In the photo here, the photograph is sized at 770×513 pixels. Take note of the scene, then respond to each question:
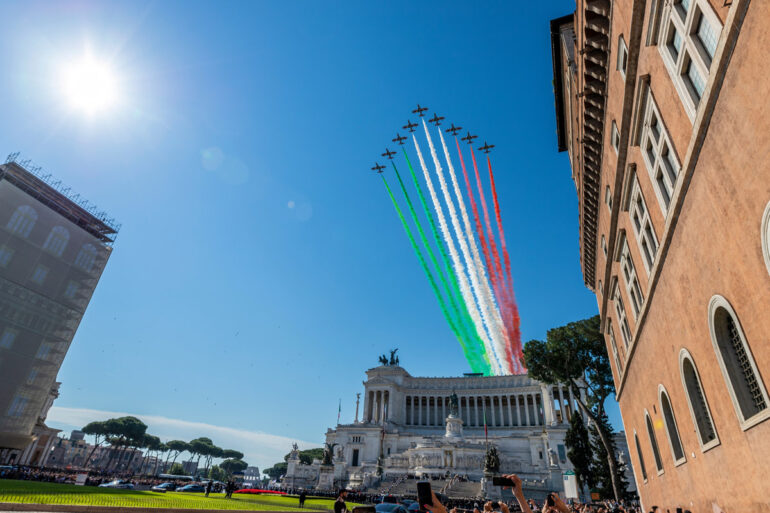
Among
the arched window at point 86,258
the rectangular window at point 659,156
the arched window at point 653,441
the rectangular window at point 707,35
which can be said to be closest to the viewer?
the rectangular window at point 707,35

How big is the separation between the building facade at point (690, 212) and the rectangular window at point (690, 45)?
40mm

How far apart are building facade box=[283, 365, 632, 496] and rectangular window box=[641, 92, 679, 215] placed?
4326 cm

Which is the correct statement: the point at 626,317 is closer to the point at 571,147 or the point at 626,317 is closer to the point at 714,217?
the point at 571,147

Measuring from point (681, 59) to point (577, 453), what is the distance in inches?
1753

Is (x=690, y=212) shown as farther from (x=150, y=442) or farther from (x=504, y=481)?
(x=150, y=442)

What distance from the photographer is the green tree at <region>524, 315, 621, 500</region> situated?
38625 millimetres

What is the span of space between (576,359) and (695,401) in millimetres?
26341

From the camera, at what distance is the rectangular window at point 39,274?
53697 millimetres

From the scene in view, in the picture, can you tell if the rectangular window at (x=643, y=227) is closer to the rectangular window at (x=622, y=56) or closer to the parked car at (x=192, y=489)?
the rectangular window at (x=622, y=56)

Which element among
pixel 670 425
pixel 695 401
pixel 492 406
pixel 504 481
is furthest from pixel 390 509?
pixel 492 406

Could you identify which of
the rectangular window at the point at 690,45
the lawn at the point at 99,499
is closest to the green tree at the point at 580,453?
the lawn at the point at 99,499

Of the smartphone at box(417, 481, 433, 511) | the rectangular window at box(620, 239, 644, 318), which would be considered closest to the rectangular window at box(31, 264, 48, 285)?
the rectangular window at box(620, 239, 644, 318)

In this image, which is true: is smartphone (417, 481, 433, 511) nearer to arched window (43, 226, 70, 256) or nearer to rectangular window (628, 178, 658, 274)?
rectangular window (628, 178, 658, 274)

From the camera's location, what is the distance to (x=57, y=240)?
5681 centimetres
